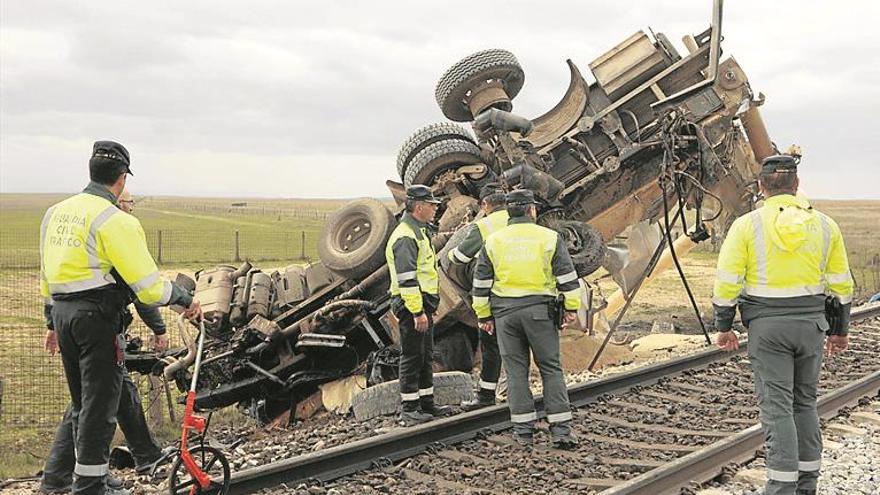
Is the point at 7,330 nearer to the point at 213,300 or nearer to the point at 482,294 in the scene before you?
the point at 213,300

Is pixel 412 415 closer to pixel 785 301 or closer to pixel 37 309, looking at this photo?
pixel 785 301

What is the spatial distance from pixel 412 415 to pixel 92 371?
2.74 meters

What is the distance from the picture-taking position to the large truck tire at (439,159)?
29.6 feet

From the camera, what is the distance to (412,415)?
6824 mm

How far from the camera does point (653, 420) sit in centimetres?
688

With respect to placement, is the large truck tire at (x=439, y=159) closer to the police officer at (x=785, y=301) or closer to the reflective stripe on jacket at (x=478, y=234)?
the reflective stripe on jacket at (x=478, y=234)

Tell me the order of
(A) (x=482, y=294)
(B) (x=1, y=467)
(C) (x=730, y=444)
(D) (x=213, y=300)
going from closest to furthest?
(C) (x=730, y=444), (A) (x=482, y=294), (B) (x=1, y=467), (D) (x=213, y=300)

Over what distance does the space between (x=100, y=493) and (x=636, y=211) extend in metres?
6.44

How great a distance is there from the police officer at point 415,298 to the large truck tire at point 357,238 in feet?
4.63

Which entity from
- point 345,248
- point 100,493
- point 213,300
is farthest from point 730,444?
point 213,300

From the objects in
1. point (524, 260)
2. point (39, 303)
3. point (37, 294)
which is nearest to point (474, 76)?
point (524, 260)

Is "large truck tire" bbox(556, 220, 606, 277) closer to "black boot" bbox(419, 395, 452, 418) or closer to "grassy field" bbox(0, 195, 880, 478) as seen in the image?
"black boot" bbox(419, 395, 452, 418)

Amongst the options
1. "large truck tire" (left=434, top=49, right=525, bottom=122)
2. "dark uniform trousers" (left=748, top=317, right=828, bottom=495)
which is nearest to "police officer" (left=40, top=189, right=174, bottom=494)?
Result: "dark uniform trousers" (left=748, top=317, right=828, bottom=495)

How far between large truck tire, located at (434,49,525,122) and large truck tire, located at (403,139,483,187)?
0.46 m
